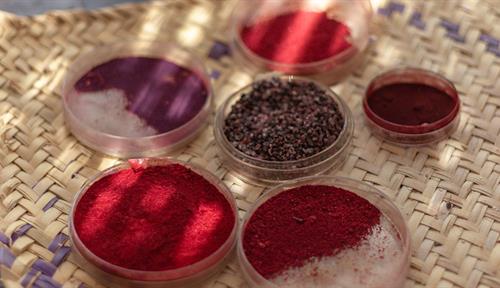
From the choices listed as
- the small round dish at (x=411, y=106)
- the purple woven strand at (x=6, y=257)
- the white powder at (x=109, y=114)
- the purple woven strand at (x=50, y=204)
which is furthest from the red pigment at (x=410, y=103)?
the purple woven strand at (x=6, y=257)

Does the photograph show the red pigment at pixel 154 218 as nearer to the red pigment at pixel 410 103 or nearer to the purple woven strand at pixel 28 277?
the purple woven strand at pixel 28 277

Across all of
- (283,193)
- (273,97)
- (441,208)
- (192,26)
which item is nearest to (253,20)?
(192,26)

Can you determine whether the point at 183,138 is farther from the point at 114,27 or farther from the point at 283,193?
→ the point at 114,27

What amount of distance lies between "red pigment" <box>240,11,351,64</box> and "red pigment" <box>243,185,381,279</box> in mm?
396

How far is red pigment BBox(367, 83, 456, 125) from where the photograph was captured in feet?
5.13

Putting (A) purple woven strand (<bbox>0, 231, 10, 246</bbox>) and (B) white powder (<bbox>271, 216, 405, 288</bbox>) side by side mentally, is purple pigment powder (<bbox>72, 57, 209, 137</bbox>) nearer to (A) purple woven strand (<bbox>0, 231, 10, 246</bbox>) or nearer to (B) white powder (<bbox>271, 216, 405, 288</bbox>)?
(A) purple woven strand (<bbox>0, 231, 10, 246</bbox>)

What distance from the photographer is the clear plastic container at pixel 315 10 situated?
1690mm

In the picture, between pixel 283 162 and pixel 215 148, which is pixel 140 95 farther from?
pixel 283 162

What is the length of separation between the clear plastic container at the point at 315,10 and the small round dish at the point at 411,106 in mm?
111

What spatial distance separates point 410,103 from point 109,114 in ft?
2.13

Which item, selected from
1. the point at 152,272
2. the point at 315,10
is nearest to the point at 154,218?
the point at 152,272

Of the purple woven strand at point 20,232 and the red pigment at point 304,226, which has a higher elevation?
the red pigment at point 304,226

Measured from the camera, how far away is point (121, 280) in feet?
4.33

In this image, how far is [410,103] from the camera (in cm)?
159
